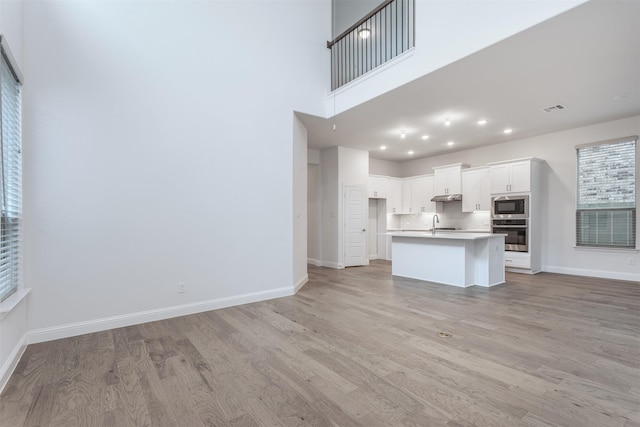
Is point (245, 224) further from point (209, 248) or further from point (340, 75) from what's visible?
point (340, 75)

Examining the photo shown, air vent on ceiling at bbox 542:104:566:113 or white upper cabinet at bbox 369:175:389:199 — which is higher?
air vent on ceiling at bbox 542:104:566:113

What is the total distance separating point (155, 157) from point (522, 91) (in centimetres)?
511

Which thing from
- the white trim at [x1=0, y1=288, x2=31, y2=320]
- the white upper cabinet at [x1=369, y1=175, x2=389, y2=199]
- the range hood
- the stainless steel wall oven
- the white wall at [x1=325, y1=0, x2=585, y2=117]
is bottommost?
the white trim at [x1=0, y1=288, x2=31, y2=320]

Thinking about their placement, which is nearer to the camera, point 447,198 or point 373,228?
point 447,198

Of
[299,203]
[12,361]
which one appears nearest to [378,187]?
[299,203]

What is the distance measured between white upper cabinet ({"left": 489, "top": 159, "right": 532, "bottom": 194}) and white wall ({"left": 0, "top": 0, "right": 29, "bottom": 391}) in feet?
26.5

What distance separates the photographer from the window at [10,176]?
2.60 meters

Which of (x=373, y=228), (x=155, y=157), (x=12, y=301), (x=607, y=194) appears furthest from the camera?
(x=373, y=228)

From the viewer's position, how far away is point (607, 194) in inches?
239

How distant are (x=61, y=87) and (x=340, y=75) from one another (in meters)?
4.34

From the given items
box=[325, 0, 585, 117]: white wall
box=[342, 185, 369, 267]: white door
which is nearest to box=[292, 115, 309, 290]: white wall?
box=[325, 0, 585, 117]: white wall

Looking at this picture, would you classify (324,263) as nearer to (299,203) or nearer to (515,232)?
(299,203)

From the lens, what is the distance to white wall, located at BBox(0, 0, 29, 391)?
239 centimetres

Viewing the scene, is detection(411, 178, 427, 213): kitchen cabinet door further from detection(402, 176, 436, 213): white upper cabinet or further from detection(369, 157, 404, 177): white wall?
detection(369, 157, 404, 177): white wall
